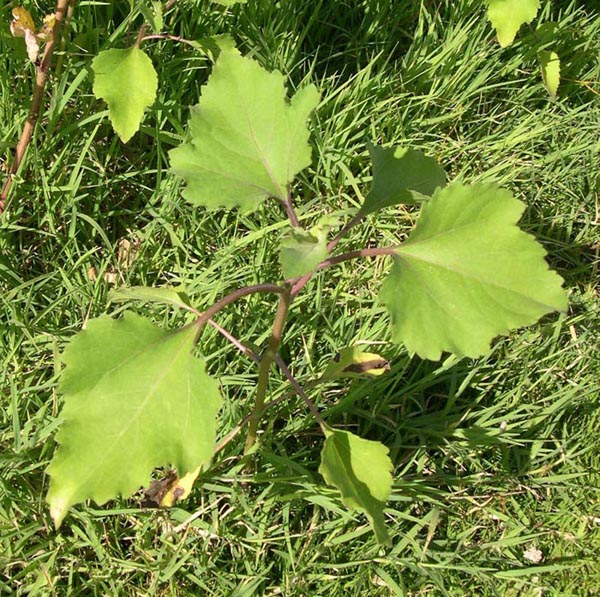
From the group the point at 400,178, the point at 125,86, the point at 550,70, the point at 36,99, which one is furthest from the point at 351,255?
the point at 550,70

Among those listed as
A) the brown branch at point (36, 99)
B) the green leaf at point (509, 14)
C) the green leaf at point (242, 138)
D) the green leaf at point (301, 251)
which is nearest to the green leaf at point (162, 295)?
the green leaf at point (242, 138)

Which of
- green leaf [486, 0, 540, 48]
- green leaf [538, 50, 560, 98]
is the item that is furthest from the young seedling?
green leaf [538, 50, 560, 98]

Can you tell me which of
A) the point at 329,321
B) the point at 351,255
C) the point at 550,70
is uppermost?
the point at 550,70

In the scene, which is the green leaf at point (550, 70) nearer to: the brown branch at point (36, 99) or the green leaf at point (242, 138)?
the green leaf at point (242, 138)

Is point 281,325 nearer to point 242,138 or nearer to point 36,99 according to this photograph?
point 242,138

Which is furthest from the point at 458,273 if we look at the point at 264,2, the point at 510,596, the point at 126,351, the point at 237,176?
the point at 264,2

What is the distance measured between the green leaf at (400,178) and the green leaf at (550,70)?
3.74ft

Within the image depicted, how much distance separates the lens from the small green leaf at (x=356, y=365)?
188cm

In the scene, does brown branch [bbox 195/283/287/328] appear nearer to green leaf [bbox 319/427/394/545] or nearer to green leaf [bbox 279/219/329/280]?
green leaf [bbox 279/219/329/280]

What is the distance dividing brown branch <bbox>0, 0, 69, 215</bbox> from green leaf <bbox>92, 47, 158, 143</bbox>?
5.6 inches

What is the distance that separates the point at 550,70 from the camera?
2729mm

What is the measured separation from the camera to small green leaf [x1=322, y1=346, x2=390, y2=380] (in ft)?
6.18

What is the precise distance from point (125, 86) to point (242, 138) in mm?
A: 591

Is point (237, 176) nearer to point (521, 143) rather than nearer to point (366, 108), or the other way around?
point (366, 108)
